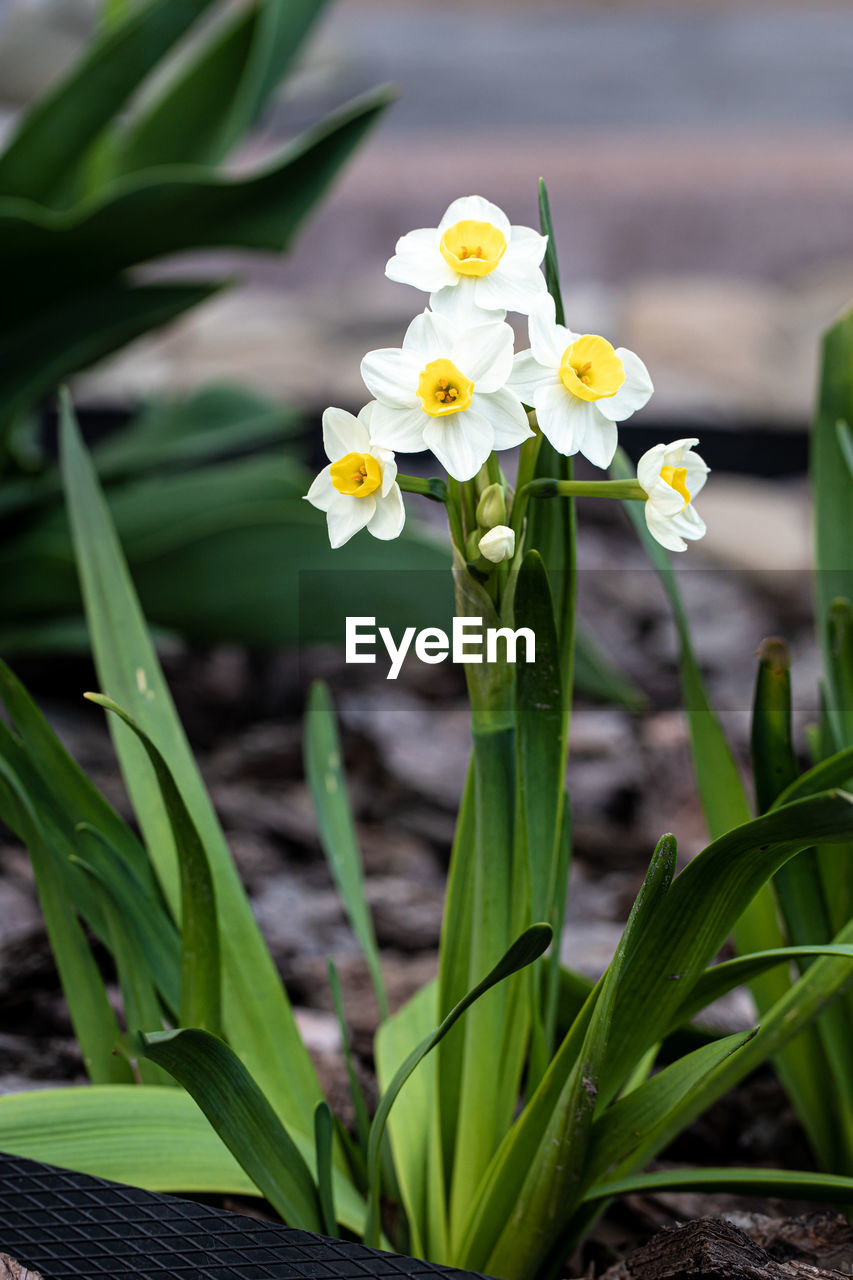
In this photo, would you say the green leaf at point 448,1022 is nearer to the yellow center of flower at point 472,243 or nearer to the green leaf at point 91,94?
the yellow center of flower at point 472,243

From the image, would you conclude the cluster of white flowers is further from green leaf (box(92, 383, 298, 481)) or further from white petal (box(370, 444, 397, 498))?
green leaf (box(92, 383, 298, 481))

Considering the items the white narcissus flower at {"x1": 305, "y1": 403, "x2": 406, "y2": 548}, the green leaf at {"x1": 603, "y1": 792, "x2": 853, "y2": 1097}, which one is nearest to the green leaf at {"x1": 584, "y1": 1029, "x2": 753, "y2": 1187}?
the green leaf at {"x1": 603, "y1": 792, "x2": 853, "y2": 1097}

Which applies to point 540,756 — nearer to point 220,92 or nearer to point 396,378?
point 396,378

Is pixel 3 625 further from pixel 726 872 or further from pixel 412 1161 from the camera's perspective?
pixel 726 872

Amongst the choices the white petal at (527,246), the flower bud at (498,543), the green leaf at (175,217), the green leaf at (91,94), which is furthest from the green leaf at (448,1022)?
the green leaf at (91,94)

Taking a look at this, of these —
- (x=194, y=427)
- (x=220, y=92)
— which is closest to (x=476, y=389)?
(x=220, y=92)

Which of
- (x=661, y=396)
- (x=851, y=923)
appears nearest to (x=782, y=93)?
(x=661, y=396)
